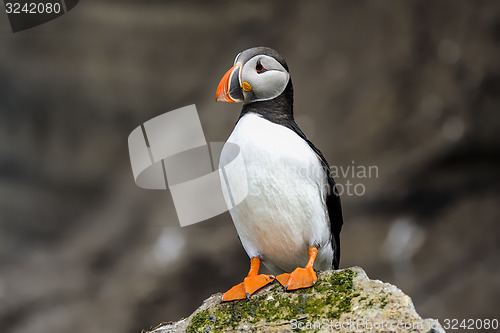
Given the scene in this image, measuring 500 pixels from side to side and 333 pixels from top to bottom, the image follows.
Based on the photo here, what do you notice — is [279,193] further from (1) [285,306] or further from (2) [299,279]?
(1) [285,306]

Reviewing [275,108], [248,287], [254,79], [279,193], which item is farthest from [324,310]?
[254,79]

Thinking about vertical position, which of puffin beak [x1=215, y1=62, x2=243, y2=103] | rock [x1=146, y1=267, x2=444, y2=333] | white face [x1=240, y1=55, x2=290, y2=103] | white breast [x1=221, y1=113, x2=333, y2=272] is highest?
white face [x1=240, y1=55, x2=290, y2=103]

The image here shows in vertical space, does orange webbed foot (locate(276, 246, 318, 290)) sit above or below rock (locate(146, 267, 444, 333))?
above

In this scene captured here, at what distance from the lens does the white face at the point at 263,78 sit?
2.86m

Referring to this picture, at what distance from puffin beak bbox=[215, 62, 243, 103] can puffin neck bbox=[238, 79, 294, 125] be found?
127 mm

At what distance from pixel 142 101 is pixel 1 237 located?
1888mm

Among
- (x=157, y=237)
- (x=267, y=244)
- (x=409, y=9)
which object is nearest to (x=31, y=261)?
(x=157, y=237)

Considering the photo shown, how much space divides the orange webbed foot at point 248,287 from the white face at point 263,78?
0.88 meters

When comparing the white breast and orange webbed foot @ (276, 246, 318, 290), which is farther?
the white breast

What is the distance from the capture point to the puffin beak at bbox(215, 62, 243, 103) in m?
2.81

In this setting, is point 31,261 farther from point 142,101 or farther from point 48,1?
point 48,1

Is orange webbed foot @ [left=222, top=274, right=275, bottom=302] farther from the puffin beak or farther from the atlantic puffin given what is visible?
the puffin beak

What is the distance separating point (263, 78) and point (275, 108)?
17cm

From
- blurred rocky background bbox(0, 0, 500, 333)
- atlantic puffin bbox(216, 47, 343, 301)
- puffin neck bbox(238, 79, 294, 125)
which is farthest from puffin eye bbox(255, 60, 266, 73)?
blurred rocky background bbox(0, 0, 500, 333)
